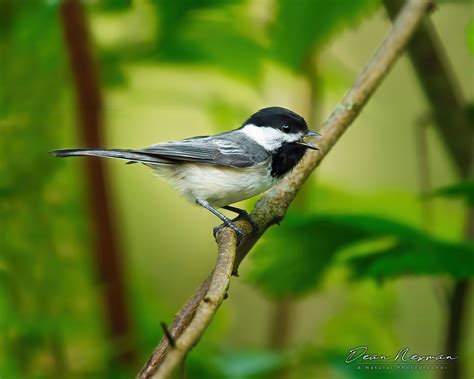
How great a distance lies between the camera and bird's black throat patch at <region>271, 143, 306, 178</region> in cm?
231

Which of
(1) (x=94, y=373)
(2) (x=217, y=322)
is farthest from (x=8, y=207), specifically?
(2) (x=217, y=322)

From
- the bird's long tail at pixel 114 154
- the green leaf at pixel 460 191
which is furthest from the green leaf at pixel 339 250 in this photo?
the bird's long tail at pixel 114 154

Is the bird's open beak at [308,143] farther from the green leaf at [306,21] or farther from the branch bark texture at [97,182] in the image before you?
the branch bark texture at [97,182]

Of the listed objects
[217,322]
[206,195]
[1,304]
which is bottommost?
[217,322]

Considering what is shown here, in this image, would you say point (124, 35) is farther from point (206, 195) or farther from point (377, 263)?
point (377, 263)

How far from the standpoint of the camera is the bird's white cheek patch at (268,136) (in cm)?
240

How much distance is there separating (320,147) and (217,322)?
0.86m

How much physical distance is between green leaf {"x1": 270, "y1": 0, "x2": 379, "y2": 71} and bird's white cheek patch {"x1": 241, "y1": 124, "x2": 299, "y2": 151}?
1.14ft

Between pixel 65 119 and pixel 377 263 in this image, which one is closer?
pixel 377 263

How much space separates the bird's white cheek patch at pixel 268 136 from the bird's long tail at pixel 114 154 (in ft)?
1.36

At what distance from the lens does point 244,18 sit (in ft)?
8.88

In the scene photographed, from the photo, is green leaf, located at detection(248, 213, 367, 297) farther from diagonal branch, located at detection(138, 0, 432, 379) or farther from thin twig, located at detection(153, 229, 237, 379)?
thin twig, located at detection(153, 229, 237, 379)

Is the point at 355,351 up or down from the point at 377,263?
down

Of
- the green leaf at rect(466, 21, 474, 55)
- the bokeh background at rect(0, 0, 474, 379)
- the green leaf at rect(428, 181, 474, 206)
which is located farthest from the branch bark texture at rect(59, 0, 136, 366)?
the green leaf at rect(466, 21, 474, 55)
